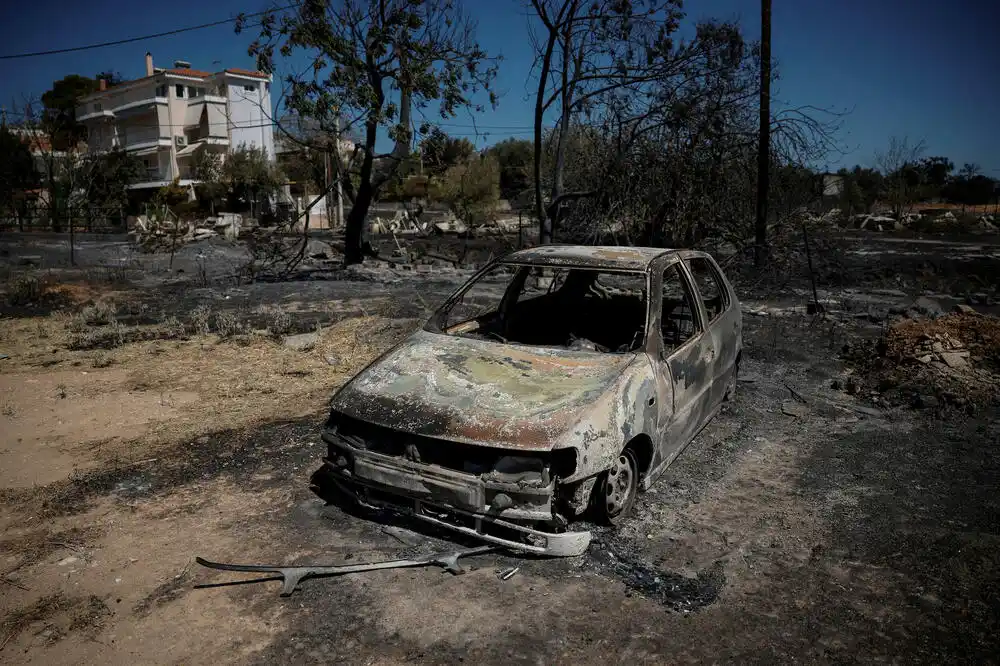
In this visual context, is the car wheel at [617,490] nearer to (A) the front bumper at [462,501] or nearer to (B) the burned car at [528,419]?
(B) the burned car at [528,419]

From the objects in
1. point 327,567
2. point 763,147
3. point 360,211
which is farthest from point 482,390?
point 360,211

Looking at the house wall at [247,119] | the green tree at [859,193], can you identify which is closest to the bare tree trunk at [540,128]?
the green tree at [859,193]

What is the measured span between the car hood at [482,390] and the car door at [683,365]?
42cm

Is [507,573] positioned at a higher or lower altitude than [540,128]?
lower

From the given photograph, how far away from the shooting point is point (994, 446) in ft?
17.1

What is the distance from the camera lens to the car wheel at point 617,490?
3.70m

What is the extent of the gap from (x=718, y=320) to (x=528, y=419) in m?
2.52

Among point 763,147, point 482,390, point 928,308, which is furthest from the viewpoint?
point 763,147

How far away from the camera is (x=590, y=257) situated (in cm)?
486

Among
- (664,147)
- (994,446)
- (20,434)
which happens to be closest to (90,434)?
(20,434)

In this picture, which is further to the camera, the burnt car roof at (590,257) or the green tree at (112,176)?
the green tree at (112,176)

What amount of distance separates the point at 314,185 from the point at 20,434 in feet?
132

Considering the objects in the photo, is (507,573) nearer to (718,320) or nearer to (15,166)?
(718,320)

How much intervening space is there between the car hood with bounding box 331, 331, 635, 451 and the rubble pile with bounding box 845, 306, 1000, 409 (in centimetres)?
374
